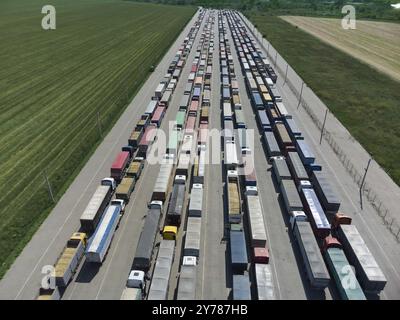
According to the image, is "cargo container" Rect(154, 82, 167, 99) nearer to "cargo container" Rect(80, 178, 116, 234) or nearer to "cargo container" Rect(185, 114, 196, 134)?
"cargo container" Rect(185, 114, 196, 134)

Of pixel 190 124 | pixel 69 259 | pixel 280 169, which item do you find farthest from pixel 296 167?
pixel 69 259

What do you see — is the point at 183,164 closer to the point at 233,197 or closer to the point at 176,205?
the point at 176,205

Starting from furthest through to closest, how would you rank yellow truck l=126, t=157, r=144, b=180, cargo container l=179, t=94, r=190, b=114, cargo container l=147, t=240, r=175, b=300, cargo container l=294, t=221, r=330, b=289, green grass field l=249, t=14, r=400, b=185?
1. cargo container l=179, t=94, r=190, b=114
2. green grass field l=249, t=14, r=400, b=185
3. yellow truck l=126, t=157, r=144, b=180
4. cargo container l=294, t=221, r=330, b=289
5. cargo container l=147, t=240, r=175, b=300

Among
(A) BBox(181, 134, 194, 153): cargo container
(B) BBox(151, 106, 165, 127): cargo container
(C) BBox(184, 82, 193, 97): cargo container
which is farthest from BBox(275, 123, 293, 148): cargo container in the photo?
(C) BBox(184, 82, 193, 97): cargo container

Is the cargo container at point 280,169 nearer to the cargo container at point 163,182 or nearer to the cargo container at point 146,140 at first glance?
the cargo container at point 163,182

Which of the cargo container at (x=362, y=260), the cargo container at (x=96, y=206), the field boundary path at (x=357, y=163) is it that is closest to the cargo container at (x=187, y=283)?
the cargo container at (x=96, y=206)

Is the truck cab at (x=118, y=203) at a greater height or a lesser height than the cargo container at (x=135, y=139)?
lesser
